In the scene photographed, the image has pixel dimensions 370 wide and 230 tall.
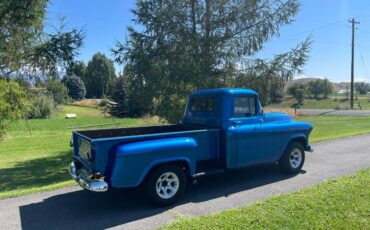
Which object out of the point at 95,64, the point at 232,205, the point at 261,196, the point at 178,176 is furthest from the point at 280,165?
the point at 95,64

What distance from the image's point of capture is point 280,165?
7.39 meters

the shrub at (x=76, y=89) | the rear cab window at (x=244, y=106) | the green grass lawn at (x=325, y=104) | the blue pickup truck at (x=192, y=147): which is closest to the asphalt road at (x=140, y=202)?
the blue pickup truck at (x=192, y=147)

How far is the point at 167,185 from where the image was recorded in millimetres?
5629

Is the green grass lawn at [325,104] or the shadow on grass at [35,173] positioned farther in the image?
the green grass lawn at [325,104]

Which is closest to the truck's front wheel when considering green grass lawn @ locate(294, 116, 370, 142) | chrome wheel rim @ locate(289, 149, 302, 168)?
chrome wheel rim @ locate(289, 149, 302, 168)

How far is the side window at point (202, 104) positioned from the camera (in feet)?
22.9

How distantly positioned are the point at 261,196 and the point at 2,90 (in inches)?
260

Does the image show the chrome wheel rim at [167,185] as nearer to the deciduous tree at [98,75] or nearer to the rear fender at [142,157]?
the rear fender at [142,157]

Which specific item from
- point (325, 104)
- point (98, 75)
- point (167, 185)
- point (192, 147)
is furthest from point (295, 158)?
point (98, 75)

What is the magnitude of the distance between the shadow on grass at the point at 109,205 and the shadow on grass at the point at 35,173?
72.3 inches

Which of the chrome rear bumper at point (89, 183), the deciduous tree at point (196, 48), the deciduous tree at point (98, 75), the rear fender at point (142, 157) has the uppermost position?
the deciduous tree at point (98, 75)

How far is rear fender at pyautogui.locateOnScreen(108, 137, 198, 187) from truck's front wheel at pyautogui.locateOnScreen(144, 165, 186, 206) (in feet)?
0.50

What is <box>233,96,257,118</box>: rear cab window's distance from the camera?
6750mm

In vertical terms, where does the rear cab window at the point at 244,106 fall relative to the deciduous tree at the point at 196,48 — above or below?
below
